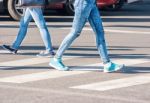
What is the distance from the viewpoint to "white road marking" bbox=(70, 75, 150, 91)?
9109mm

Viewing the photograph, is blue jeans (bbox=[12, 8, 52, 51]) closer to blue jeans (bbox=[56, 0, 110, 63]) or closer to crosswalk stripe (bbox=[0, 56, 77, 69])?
crosswalk stripe (bbox=[0, 56, 77, 69])

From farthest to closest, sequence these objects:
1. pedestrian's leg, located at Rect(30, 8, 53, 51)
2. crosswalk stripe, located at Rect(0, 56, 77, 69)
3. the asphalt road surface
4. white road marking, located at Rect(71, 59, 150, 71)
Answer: pedestrian's leg, located at Rect(30, 8, 53, 51)
crosswalk stripe, located at Rect(0, 56, 77, 69)
white road marking, located at Rect(71, 59, 150, 71)
the asphalt road surface

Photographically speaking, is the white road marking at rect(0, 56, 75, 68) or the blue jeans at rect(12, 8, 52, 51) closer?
the white road marking at rect(0, 56, 75, 68)

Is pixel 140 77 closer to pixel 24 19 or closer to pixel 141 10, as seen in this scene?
pixel 24 19

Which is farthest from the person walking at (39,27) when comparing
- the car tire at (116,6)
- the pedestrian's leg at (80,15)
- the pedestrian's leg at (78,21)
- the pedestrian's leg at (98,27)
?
the car tire at (116,6)

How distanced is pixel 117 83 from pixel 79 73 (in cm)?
102

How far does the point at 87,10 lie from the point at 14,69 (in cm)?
150

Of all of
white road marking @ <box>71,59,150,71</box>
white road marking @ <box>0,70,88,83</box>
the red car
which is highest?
white road marking @ <box>0,70,88,83</box>

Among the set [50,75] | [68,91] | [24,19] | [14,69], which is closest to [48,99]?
[68,91]

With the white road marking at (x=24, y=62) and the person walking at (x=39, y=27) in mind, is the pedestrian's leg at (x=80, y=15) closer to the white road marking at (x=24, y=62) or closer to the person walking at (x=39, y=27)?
the white road marking at (x=24, y=62)

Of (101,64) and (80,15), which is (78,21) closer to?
(80,15)

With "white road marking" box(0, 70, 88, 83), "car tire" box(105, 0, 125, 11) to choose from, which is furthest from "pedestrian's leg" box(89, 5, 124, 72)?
"car tire" box(105, 0, 125, 11)

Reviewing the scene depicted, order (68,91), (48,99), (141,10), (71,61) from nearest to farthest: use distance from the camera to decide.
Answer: (48,99) → (68,91) → (71,61) → (141,10)

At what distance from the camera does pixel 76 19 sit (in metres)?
10.3
